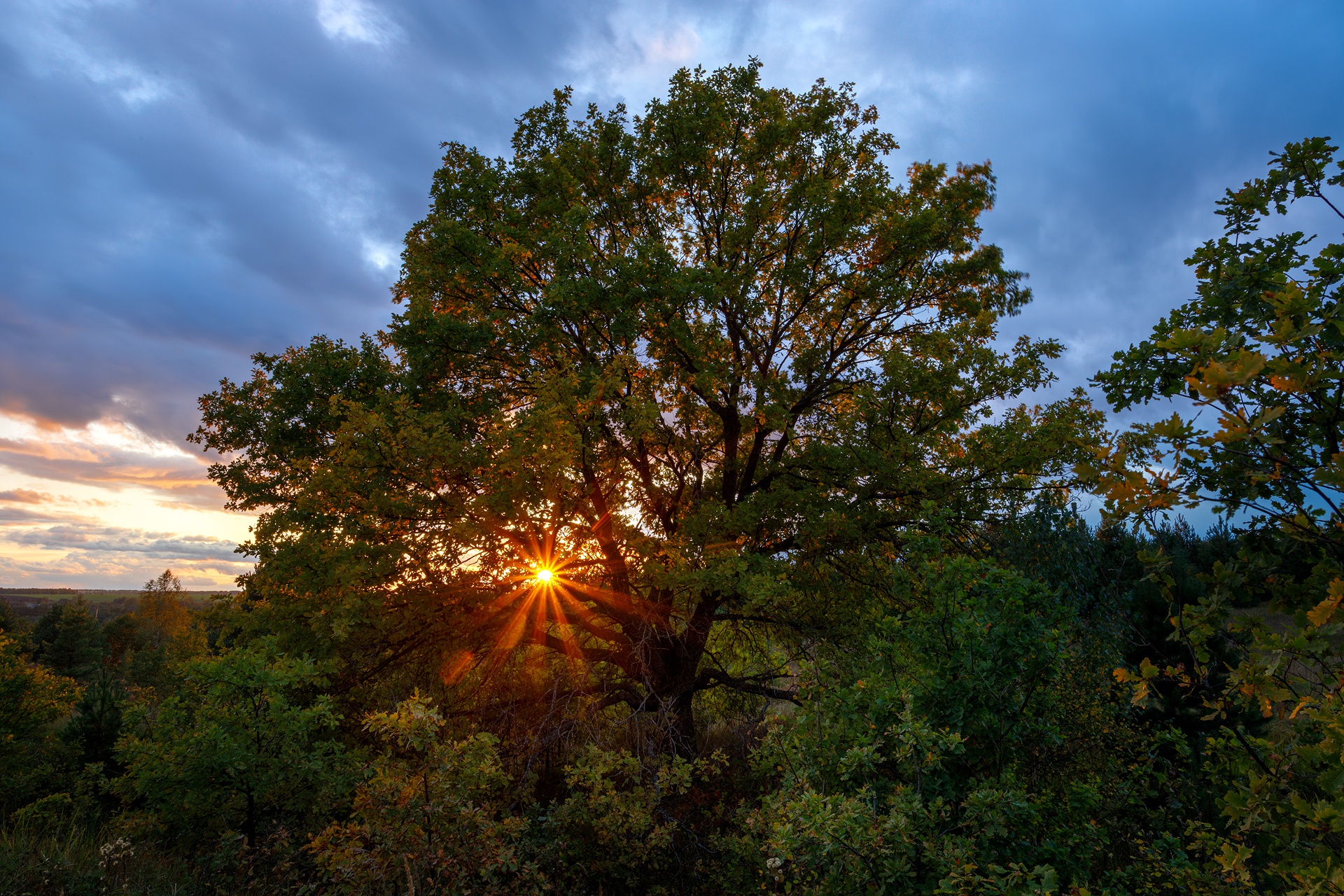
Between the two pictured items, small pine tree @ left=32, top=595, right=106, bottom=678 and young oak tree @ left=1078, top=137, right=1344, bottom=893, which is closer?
young oak tree @ left=1078, top=137, right=1344, bottom=893

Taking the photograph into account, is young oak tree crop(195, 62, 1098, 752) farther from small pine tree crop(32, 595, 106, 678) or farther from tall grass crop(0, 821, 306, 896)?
small pine tree crop(32, 595, 106, 678)

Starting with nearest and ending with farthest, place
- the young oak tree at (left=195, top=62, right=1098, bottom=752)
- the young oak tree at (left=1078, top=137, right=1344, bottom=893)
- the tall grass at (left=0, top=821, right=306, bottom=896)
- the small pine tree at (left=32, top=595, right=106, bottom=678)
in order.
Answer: the young oak tree at (left=1078, top=137, right=1344, bottom=893)
the tall grass at (left=0, top=821, right=306, bottom=896)
the young oak tree at (left=195, top=62, right=1098, bottom=752)
the small pine tree at (left=32, top=595, right=106, bottom=678)

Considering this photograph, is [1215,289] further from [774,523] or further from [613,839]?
[613,839]

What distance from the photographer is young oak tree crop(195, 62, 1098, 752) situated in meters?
7.95

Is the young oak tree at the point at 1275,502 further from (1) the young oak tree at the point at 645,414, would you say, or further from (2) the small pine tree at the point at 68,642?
(2) the small pine tree at the point at 68,642

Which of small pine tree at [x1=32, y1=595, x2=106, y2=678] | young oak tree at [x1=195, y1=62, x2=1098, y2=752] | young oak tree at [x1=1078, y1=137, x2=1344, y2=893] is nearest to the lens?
young oak tree at [x1=1078, y1=137, x2=1344, y2=893]

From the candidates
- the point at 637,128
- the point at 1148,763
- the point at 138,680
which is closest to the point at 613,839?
the point at 1148,763

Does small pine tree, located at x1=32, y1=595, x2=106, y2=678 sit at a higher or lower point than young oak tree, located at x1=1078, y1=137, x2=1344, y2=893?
lower

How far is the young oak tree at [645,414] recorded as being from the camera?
7.95 m

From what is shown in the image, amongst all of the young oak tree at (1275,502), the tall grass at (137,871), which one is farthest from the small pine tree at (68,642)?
the young oak tree at (1275,502)

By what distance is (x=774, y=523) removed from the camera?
10.6 metres

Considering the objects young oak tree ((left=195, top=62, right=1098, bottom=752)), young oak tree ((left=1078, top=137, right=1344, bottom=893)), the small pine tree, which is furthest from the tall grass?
the small pine tree

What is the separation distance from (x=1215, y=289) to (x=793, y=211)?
8.37 metres

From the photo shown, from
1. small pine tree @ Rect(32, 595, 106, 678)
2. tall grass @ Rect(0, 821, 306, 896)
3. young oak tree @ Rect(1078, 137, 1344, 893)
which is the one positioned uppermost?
young oak tree @ Rect(1078, 137, 1344, 893)
